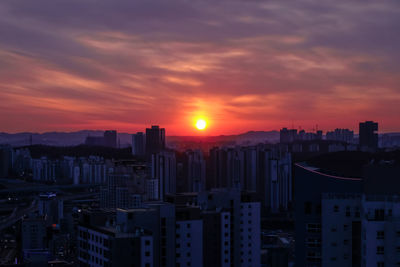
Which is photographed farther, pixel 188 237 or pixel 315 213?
pixel 188 237

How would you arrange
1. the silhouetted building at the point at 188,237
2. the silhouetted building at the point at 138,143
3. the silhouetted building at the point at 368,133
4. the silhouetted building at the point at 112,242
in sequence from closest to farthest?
the silhouetted building at the point at 112,242 → the silhouetted building at the point at 188,237 → the silhouetted building at the point at 368,133 → the silhouetted building at the point at 138,143

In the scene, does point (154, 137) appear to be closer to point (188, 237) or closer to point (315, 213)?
point (188, 237)

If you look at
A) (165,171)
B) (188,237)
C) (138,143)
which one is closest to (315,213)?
(188,237)

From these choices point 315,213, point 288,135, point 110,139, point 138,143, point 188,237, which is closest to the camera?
point 315,213

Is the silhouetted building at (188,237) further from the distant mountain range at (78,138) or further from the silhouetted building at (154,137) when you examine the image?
the distant mountain range at (78,138)

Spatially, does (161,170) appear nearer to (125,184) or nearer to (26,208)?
(125,184)

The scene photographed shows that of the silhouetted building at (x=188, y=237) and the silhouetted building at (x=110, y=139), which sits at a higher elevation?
the silhouetted building at (x=110, y=139)

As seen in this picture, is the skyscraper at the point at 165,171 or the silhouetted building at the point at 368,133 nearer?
the skyscraper at the point at 165,171

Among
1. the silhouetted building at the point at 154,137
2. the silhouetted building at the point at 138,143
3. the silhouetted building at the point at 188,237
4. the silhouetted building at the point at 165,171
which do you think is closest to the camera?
the silhouetted building at the point at 188,237

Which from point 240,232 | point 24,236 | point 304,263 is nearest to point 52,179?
point 24,236

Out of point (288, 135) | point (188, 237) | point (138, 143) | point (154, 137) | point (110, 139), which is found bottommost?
point (188, 237)

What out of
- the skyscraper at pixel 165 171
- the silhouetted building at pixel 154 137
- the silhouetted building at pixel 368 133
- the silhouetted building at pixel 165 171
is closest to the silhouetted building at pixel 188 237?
the silhouetted building at pixel 165 171
